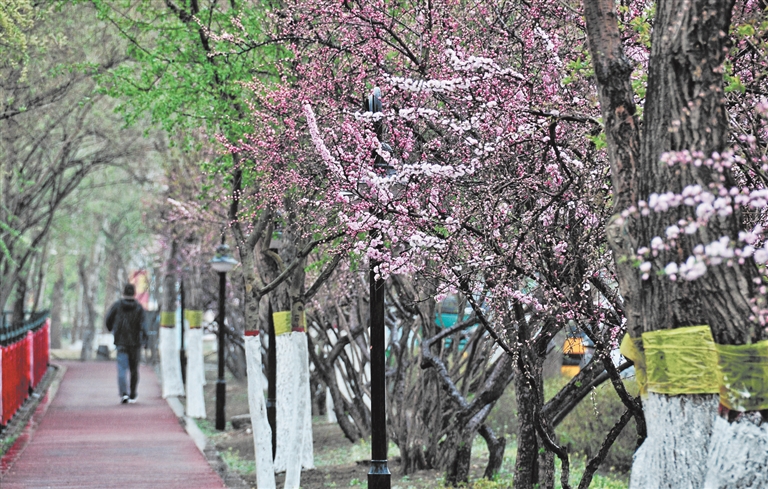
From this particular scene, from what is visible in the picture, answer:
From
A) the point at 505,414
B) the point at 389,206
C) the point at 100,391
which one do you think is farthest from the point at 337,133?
the point at 100,391

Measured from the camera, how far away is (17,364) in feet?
60.0

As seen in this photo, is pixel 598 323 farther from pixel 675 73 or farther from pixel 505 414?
pixel 505 414

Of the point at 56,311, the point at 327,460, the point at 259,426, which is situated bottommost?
the point at 327,460

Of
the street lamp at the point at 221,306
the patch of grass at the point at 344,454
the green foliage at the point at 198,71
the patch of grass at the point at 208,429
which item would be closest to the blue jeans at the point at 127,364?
the patch of grass at the point at 208,429

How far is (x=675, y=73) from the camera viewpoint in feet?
17.4

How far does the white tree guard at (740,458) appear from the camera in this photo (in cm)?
506

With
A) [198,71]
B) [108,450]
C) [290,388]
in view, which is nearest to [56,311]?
[108,450]

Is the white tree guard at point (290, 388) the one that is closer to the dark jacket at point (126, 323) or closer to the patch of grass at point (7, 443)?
the patch of grass at point (7, 443)

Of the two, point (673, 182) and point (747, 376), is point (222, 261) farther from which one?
point (747, 376)

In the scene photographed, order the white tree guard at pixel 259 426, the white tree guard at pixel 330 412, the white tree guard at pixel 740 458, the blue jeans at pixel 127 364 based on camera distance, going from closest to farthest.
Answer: the white tree guard at pixel 740 458, the white tree guard at pixel 259 426, the white tree guard at pixel 330 412, the blue jeans at pixel 127 364

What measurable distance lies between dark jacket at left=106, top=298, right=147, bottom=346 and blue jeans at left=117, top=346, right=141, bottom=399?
117 millimetres

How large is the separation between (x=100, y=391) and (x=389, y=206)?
60.0 ft

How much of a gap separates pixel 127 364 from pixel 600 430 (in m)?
10.7

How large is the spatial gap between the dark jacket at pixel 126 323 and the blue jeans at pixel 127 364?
0.38 ft
